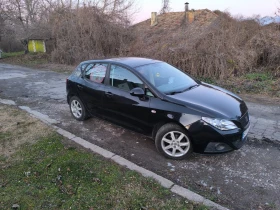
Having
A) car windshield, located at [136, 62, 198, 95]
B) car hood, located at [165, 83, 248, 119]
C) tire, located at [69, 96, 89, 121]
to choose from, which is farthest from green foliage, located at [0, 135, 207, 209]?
car windshield, located at [136, 62, 198, 95]

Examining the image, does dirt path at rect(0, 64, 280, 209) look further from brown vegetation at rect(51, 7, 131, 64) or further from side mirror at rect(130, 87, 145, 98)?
brown vegetation at rect(51, 7, 131, 64)

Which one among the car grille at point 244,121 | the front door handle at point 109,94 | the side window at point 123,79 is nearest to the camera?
the car grille at point 244,121

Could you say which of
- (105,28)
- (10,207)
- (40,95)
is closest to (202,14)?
(105,28)

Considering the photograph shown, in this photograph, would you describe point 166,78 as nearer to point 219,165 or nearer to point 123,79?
point 123,79

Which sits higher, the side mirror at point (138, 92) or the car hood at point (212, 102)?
the side mirror at point (138, 92)

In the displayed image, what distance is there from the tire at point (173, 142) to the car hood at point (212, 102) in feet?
1.41

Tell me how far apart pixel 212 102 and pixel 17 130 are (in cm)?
416

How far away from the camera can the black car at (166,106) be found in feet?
11.7

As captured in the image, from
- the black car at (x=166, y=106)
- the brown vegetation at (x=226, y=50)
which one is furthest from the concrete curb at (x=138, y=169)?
the brown vegetation at (x=226, y=50)

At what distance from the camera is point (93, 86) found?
493 centimetres

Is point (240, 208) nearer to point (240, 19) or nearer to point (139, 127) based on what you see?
point (139, 127)

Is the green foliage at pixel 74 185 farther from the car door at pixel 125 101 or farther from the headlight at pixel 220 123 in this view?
the headlight at pixel 220 123

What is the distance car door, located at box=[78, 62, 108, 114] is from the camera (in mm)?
4812

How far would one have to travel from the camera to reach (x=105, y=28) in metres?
15.5
